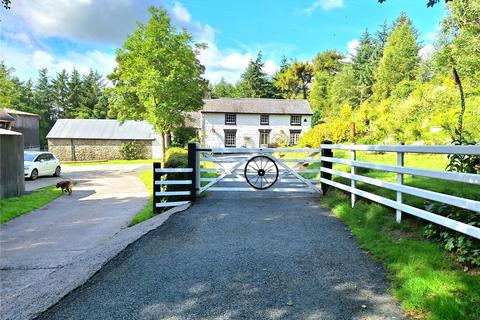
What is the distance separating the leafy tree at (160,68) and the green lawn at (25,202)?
1012 centimetres

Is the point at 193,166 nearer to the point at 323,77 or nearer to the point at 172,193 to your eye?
the point at 172,193

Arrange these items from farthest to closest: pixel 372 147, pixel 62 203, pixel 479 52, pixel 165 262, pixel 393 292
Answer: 1. pixel 479 52
2. pixel 62 203
3. pixel 372 147
4. pixel 165 262
5. pixel 393 292

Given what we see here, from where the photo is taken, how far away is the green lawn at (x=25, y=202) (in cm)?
1042

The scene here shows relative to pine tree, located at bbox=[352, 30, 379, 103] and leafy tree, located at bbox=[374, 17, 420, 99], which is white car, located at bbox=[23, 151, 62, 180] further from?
pine tree, located at bbox=[352, 30, 379, 103]

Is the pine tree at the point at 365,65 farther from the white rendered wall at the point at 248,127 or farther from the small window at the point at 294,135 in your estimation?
the small window at the point at 294,135

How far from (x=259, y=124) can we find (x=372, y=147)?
1560 inches

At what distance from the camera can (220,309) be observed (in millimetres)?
3117

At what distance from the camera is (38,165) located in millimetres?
20500

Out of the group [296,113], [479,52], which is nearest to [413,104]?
[479,52]

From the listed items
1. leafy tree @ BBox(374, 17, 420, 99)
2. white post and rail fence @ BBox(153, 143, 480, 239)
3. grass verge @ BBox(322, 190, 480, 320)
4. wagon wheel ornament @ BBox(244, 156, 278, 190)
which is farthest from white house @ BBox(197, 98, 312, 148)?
grass verge @ BBox(322, 190, 480, 320)

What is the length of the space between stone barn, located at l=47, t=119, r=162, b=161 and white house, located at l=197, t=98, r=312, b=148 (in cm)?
776

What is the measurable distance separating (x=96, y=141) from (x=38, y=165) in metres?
20.5

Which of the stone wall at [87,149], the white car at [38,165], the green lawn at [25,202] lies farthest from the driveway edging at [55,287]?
the stone wall at [87,149]

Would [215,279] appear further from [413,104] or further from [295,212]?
[413,104]
